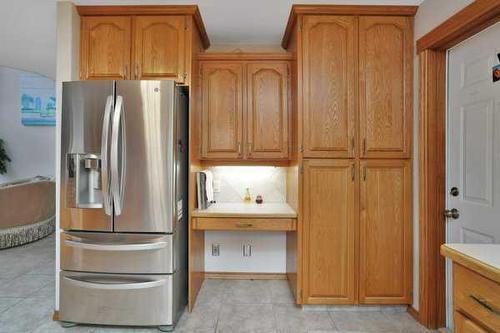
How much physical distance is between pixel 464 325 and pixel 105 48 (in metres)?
2.84

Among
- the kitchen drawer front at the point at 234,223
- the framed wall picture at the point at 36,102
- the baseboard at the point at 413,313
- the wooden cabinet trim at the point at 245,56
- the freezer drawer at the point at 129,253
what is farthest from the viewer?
the framed wall picture at the point at 36,102

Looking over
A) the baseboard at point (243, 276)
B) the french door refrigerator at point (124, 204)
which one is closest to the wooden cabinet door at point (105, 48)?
the french door refrigerator at point (124, 204)

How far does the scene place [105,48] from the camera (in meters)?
2.32

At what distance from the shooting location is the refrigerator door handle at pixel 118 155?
6.33ft

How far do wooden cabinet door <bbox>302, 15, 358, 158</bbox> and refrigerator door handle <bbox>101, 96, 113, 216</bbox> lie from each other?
1.47 meters

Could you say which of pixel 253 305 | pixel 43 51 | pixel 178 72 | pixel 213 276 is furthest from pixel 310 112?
pixel 43 51

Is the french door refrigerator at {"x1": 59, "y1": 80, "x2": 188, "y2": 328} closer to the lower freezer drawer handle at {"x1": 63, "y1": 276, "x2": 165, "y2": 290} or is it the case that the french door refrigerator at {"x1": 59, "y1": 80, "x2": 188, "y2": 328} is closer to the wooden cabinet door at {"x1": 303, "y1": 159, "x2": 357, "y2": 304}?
the lower freezer drawer handle at {"x1": 63, "y1": 276, "x2": 165, "y2": 290}

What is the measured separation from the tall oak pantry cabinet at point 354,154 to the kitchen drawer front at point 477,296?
46.1 inches

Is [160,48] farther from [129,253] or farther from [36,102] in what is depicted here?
[36,102]

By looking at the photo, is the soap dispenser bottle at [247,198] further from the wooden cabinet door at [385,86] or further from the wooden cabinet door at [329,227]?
the wooden cabinet door at [385,86]

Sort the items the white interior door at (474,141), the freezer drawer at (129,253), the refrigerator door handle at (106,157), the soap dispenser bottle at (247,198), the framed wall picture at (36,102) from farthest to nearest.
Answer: the framed wall picture at (36,102) < the soap dispenser bottle at (247,198) < the freezer drawer at (129,253) < the refrigerator door handle at (106,157) < the white interior door at (474,141)

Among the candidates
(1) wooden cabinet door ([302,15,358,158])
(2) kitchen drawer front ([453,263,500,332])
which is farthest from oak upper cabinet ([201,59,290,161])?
(2) kitchen drawer front ([453,263,500,332])

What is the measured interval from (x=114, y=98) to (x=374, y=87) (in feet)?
6.58

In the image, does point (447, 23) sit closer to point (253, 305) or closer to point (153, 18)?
point (153, 18)
